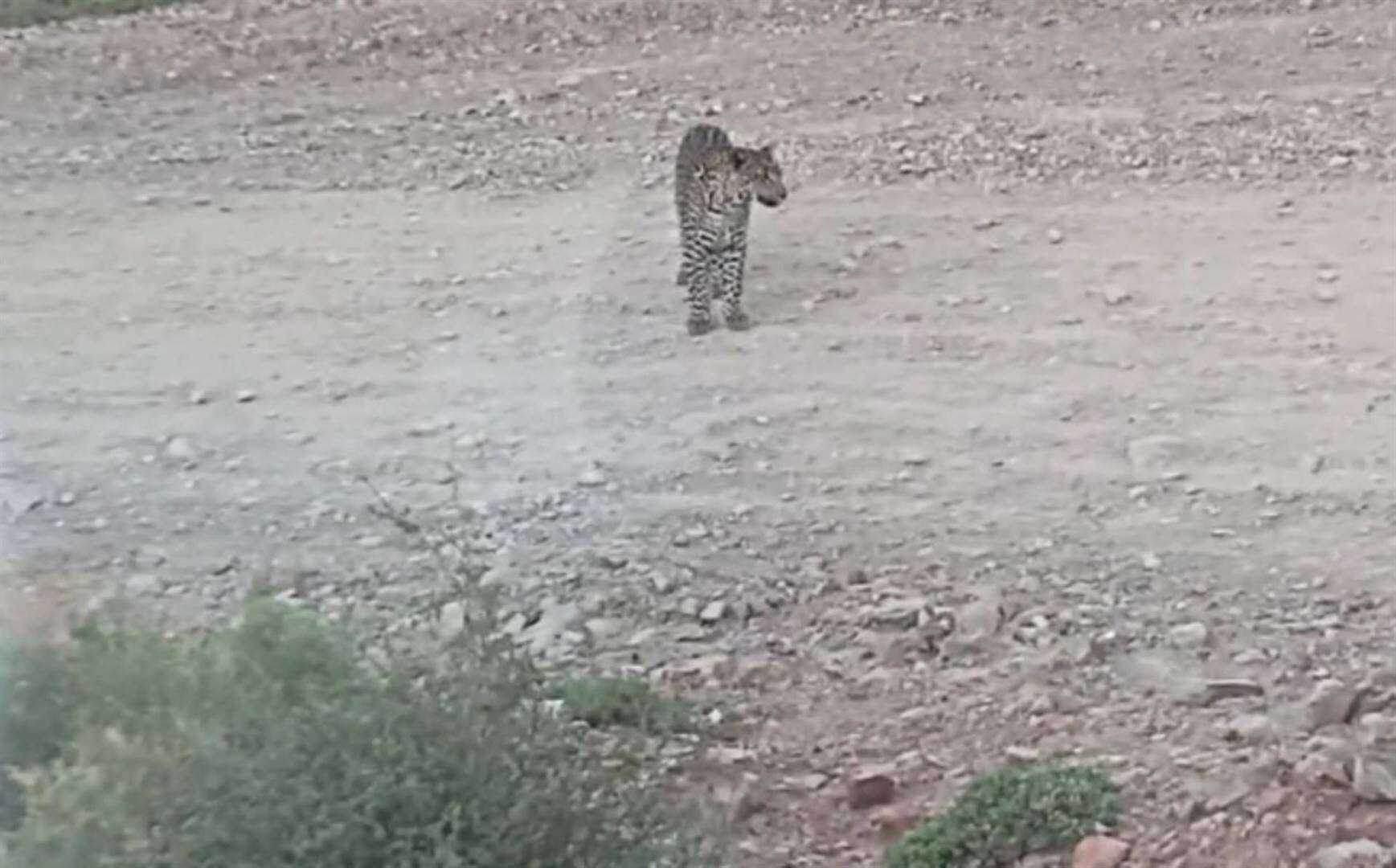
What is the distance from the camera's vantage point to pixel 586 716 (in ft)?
9.06

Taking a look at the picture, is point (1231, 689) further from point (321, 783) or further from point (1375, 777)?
point (321, 783)

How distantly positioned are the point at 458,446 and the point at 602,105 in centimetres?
174

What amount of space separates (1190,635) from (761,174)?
1731mm

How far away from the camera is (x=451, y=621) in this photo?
2.73 meters

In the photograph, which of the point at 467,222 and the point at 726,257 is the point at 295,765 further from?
the point at 467,222

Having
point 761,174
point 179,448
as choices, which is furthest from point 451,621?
point 761,174

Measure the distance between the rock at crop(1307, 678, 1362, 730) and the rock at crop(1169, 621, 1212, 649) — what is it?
0.19 metres

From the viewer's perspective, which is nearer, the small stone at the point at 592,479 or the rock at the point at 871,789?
the rock at the point at 871,789

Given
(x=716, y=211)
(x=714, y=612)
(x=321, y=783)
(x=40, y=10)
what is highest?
(x=40, y=10)

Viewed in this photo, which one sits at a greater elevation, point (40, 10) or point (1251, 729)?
point (40, 10)

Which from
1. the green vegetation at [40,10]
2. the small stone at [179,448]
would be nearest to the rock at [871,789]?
the small stone at [179,448]

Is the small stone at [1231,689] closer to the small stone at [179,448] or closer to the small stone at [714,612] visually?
the small stone at [714,612]

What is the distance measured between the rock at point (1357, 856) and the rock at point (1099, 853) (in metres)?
0.19

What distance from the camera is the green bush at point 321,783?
83.5 inches
